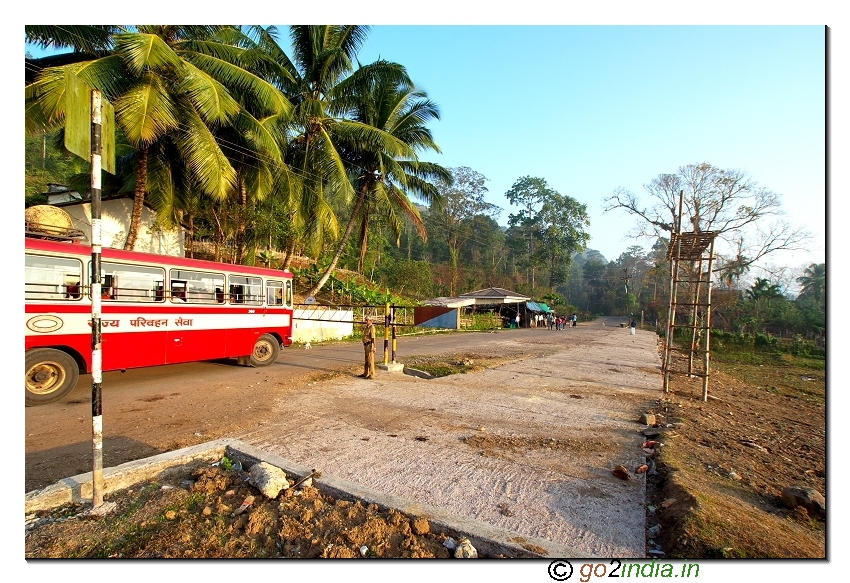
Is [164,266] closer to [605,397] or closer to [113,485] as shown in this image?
[113,485]

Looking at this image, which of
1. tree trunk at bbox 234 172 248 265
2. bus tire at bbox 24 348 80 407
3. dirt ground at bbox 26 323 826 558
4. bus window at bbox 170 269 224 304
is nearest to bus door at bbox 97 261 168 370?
bus window at bbox 170 269 224 304

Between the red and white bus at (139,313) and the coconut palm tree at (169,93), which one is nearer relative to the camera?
the red and white bus at (139,313)

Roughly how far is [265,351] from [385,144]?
8920mm

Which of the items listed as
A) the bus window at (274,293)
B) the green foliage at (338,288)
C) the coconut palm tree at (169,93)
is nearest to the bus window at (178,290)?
the bus window at (274,293)

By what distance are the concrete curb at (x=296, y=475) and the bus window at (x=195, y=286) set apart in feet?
18.1

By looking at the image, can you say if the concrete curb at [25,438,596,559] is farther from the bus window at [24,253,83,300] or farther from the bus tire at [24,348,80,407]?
the bus window at [24,253,83,300]

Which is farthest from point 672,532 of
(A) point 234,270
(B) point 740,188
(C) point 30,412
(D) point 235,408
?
(B) point 740,188

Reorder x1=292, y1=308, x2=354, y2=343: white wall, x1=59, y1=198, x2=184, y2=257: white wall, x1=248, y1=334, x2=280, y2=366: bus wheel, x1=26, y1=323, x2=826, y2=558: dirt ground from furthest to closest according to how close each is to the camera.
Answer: x1=292, y1=308, x2=354, y2=343: white wall, x1=59, y1=198, x2=184, y2=257: white wall, x1=248, y1=334, x2=280, y2=366: bus wheel, x1=26, y1=323, x2=826, y2=558: dirt ground

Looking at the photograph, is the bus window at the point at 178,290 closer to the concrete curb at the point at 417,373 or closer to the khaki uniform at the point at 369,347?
the khaki uniform at the point at 369,347

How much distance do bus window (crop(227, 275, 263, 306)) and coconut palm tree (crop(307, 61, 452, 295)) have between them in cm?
726

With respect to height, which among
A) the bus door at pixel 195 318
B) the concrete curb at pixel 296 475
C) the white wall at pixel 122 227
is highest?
the white wall at pixel 122 227

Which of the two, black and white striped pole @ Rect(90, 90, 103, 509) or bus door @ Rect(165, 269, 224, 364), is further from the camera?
bus door @ Rect(165, 269, 224, 364)

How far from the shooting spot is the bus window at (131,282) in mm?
7805

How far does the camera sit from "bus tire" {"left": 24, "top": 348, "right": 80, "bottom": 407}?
6.79 meters
